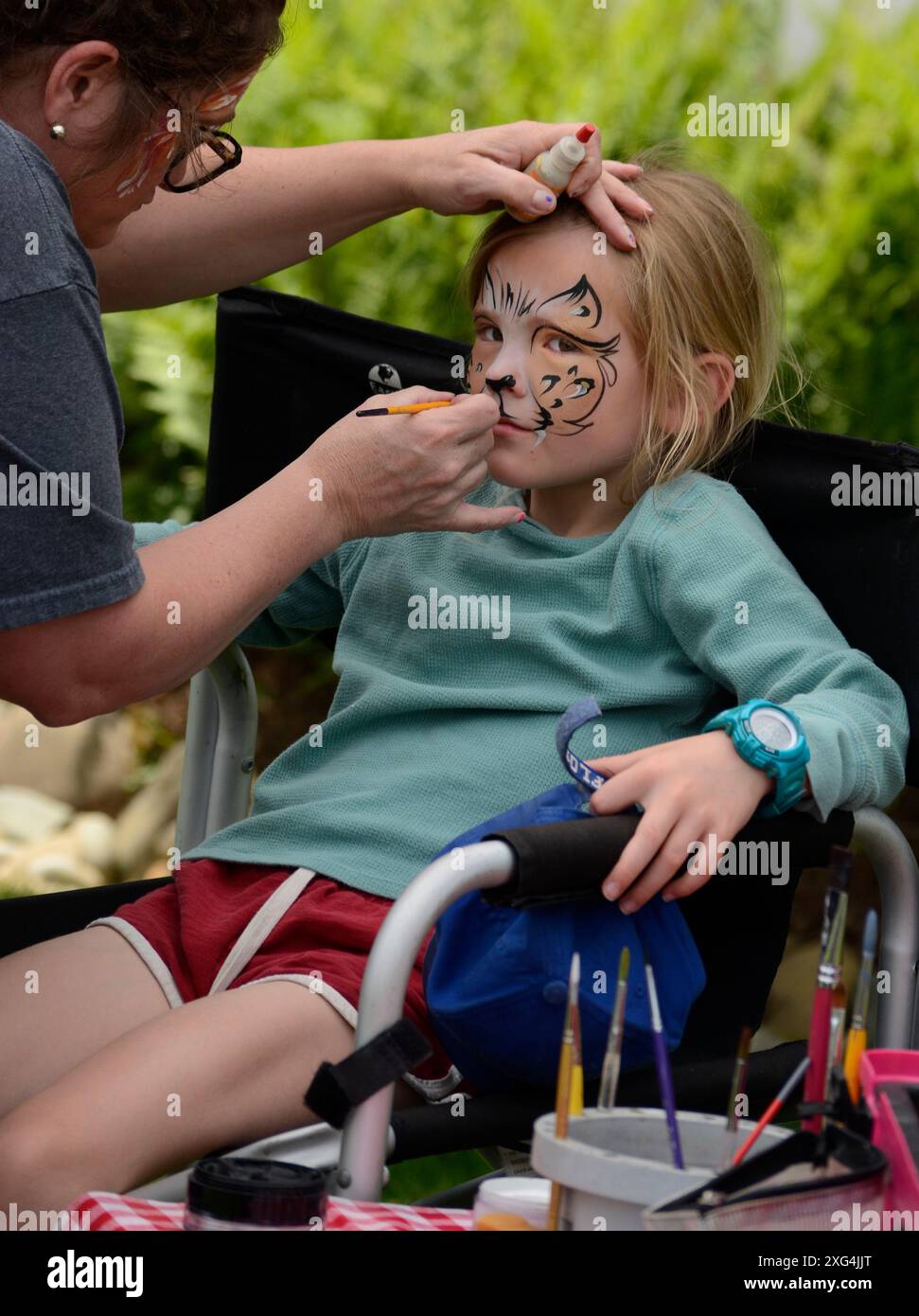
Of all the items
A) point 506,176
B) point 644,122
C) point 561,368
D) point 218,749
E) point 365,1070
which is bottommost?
point 365,1070

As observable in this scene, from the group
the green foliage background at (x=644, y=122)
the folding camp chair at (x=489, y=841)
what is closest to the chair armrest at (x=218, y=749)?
the folding camp chair at (x=489, y=841)

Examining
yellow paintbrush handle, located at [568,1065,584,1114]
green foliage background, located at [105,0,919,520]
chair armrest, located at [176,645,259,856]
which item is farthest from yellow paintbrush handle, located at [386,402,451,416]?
green foliage background, located at [105,0,919,520]

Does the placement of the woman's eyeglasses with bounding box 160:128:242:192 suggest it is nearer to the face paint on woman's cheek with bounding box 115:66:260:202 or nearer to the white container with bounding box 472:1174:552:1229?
the face paint on woman's cheek with bounding box 115:66:260:202

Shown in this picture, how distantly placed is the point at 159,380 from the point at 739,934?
2.25 metres

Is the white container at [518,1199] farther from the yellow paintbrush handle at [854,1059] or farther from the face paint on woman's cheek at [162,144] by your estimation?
the face paint on woman's cheek at [162,144]

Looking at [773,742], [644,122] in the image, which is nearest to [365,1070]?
[773,742]

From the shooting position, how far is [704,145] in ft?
10.4

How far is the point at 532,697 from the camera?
1.78 meters

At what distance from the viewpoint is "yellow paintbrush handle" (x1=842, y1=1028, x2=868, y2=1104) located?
1.06 meters

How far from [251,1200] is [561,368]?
1.03 metres

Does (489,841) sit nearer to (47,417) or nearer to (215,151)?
(47,417)

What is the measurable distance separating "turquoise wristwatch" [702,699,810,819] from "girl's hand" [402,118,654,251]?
23.7 inches
